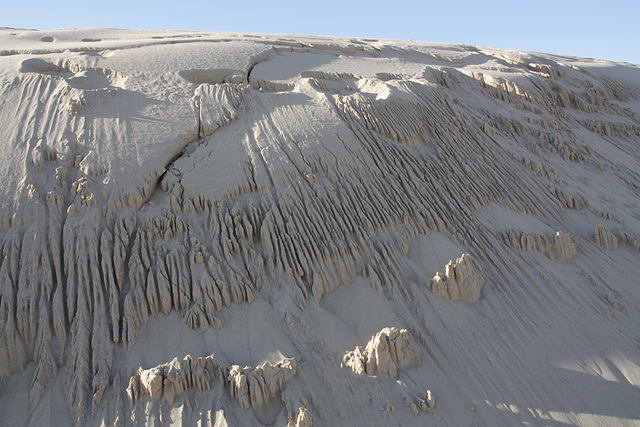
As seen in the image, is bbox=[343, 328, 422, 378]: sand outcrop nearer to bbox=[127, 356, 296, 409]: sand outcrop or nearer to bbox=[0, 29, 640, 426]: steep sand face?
bbox=[0, 29, 640, 426]: steep sand face

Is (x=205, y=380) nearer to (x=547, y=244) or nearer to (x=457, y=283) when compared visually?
(x=457, y=283)

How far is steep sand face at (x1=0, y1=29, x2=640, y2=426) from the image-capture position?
569 centimetres

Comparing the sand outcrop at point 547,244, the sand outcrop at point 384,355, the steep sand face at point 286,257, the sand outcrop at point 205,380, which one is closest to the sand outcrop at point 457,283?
the steep sand face at point 286,257

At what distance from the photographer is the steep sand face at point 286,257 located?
5.69 meters

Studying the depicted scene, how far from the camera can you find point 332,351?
6230mm

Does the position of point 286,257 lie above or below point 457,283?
above

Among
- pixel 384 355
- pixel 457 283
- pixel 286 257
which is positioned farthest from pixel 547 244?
pixel 286 257

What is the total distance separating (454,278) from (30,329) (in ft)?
20.3

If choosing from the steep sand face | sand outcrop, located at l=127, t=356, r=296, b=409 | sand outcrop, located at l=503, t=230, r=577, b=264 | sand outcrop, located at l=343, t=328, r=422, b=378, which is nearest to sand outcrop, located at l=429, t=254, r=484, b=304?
the steep sand face

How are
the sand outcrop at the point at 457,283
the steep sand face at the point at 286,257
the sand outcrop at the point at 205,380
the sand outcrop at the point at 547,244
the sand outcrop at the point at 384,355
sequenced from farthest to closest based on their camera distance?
the sand outcrop at the point at 547,244 < the sand outcrop at the point at 457,283 < the sand outcrop at the point at 384,355 < the steep sand face at the point at 286,257 < the sand outcrop at the point at 205,380

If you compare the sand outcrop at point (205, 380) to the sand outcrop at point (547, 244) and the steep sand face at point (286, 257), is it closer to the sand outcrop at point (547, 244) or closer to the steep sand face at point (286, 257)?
the steep sand face at point (286, 257)

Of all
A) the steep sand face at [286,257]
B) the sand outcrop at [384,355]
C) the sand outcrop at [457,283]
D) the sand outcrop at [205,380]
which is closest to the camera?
the sand outcrop at [205,380]

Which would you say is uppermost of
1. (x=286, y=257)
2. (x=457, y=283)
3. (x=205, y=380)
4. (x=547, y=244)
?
(x=286, y=257)

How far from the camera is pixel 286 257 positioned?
699 centimetres
